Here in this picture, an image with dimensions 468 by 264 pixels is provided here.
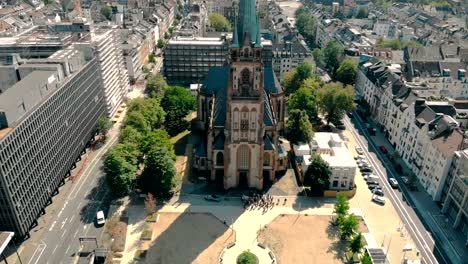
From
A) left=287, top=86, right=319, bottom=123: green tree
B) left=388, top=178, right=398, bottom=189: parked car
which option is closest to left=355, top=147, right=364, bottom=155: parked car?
left=388, top=178, right=398, bottom=189: parked car

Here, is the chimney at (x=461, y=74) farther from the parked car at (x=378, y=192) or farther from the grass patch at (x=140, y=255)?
the grass patch at (x=140, y=255)

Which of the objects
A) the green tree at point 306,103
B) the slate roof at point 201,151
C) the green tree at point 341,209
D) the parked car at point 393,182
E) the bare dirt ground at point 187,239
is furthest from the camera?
the green tree at point 306,103

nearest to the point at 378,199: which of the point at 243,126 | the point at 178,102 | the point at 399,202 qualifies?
the point at 399,202

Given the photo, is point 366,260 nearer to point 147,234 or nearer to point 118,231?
point 147,234

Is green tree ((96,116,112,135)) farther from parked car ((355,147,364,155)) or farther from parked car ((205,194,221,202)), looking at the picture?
parked car ((355,147,364,155))

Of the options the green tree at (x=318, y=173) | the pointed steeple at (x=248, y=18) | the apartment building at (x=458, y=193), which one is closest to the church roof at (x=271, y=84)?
the green tree at (x=318, y=173)
